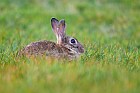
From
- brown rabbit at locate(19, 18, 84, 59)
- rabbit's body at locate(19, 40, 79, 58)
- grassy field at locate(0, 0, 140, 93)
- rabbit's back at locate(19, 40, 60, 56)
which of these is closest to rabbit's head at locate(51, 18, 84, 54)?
brown rabbit at locate(19, 18, 84, 59)

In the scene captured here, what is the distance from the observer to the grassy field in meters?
5.30

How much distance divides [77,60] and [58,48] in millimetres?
958

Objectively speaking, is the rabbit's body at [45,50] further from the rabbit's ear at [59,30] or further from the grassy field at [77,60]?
the rabbit's ear at [59,30]

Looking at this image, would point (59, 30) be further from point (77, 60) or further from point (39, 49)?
point (77, 60)

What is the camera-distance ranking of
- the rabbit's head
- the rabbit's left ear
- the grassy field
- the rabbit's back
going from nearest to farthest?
the grassy field → the rabbit's back → the rabbit's head → the rabbit's left ear

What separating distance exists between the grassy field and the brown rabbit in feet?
0.79

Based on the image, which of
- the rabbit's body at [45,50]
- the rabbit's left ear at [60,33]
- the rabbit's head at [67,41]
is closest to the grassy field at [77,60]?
the rabbit's head at [67,41]

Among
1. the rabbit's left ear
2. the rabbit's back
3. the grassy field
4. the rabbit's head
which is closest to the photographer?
the grassy field

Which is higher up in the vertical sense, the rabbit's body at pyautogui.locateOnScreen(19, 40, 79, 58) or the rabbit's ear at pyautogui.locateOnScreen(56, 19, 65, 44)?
the rabbit's ear at pyautogui.locateOnScreen(56, 19, 65, 44)

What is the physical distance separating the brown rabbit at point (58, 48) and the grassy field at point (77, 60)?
9.5 inches

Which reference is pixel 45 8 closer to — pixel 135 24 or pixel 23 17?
pixel 23 17

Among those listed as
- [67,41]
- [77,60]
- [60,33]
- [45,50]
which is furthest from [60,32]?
[77,60]

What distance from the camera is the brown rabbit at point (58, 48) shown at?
7.60m

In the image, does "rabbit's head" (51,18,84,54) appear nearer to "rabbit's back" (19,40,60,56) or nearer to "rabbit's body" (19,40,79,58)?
"rabbit's body" (19,40,79,58)
